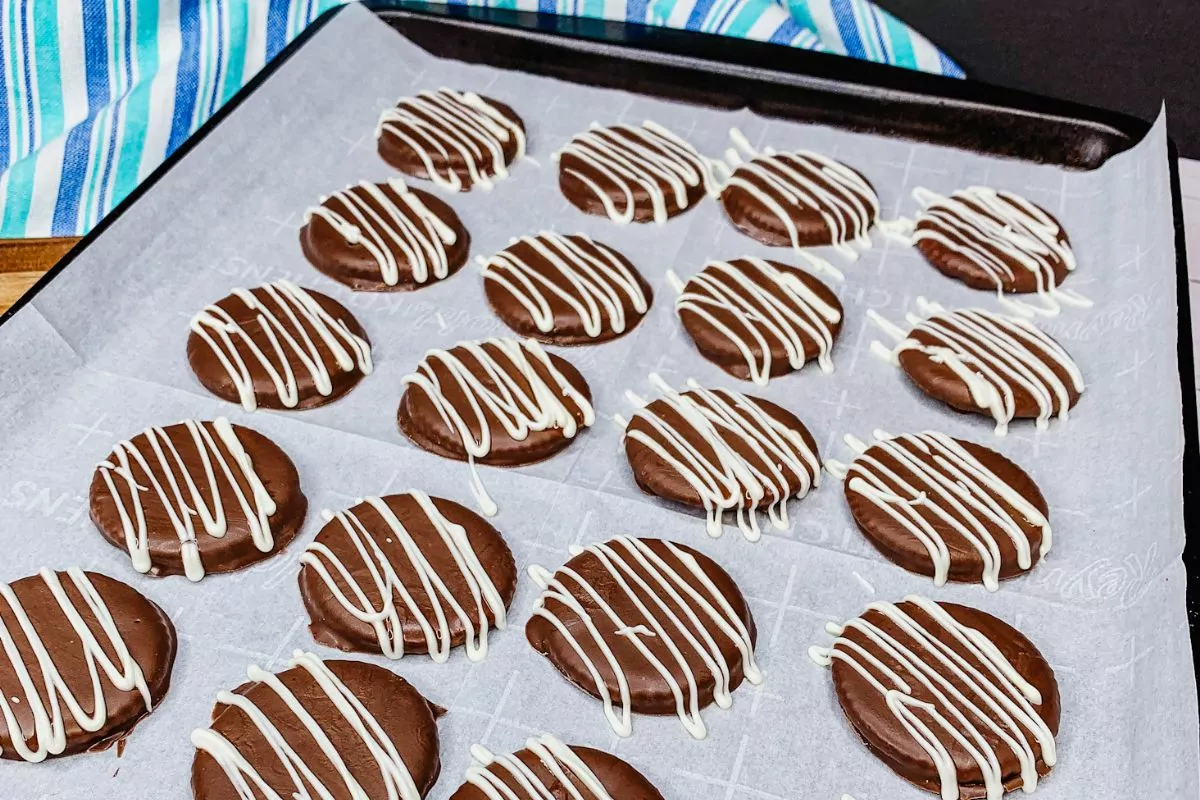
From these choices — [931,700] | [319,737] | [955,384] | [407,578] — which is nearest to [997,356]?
[955,384]

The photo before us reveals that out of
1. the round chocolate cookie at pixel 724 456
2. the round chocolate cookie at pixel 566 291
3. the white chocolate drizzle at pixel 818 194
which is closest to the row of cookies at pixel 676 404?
the round chocolate cookie at pixel 724 456

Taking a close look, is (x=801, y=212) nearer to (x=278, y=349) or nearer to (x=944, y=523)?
(x=944, y=523)

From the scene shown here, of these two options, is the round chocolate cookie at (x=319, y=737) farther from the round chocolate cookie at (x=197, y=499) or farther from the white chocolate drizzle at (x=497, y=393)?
the white chocolate drizzle at (x=497, y=393)

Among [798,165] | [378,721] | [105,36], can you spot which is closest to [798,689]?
[378,721]

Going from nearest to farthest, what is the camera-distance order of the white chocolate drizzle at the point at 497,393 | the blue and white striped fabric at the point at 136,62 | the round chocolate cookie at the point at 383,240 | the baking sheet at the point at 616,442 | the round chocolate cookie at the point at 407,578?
the baking sheet at the point at 616,442 < the round chocolate cookie at the point at 407,578 < the white chocolate drizzle at the point at 497,393 < the round chocolate cookie at the point at 383,240 < the blue and white striped fabric at the point at 136,62

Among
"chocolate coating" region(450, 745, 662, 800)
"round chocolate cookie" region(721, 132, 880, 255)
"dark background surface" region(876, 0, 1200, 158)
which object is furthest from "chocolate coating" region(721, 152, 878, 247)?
"chocolate coating" region(450, 745, 662, 800)

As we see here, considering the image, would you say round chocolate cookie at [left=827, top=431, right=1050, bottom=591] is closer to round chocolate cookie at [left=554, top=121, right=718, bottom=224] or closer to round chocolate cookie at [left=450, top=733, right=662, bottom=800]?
round chocolate cookie at [left=450, top=733, right=662, bottom=800]

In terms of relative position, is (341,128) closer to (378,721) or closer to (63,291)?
(63,291)
